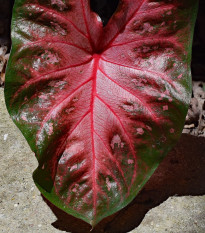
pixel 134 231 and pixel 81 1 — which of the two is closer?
pixel 81 1

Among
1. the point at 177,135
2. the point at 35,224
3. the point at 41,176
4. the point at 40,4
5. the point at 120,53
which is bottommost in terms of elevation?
the point at 35,224

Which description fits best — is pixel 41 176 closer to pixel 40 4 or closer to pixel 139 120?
pixel 139 120

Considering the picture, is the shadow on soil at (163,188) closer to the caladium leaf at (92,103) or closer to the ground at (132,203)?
the ground at (132,203)

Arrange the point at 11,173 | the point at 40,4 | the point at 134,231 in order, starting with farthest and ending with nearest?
the point at 11,173, the point at 134,231, the point at 40,4

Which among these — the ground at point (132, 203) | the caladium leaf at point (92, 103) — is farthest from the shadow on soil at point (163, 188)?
the caladium leaf at point (92, 103)

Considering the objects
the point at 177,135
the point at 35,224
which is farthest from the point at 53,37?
the point at 35,224

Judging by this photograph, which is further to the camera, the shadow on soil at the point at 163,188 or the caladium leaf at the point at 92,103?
the shadow on soil at the point at 163,188

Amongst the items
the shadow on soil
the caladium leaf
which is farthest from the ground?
the caladium leaf
